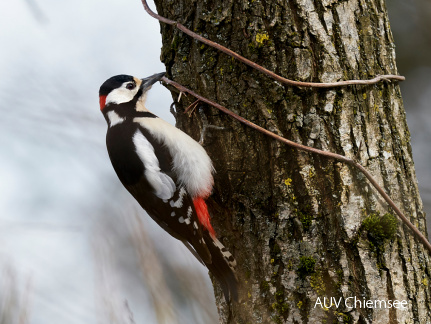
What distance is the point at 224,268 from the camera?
1.93 m

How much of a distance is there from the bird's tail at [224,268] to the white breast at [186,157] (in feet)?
0.80

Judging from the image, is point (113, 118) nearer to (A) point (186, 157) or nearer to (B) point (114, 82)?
(B) point (114, 82)

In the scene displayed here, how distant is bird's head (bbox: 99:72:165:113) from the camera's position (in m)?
2.53

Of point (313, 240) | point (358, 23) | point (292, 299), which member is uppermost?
point (358, 23)

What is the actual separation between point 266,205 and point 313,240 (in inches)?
8.5

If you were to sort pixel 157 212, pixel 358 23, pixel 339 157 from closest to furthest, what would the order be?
pixel 339 157
pixel 358 23
pixel 157 212

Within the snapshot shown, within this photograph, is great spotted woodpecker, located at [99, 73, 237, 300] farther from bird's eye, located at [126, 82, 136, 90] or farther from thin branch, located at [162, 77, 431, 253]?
thin branch, located at [162, 77, 431, 253]

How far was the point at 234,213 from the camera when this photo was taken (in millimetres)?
1921

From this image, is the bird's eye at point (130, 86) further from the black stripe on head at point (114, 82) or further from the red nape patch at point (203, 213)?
the red nape patch at point (203, 213)

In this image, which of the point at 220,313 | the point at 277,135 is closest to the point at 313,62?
the point at 277,135

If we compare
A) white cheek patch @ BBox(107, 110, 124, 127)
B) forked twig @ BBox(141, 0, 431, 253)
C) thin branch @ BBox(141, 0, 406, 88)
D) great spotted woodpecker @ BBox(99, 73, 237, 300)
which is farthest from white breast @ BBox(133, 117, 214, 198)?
thin branch @ BBox(141, 0, 406, 88)

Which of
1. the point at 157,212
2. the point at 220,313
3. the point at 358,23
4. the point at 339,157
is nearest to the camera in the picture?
the point at 339,157

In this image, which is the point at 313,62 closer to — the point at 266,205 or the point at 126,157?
the point at 266,205

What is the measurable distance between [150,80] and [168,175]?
51cm
